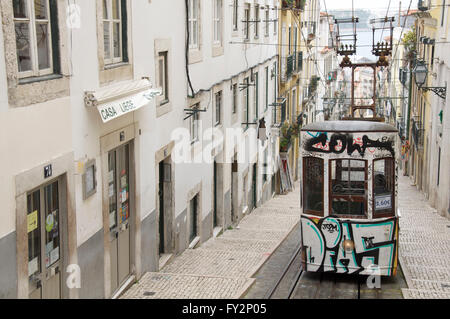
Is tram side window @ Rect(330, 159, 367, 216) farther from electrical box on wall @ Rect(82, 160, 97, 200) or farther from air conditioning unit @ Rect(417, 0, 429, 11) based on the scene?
air conditioning unit @ Rect(417, 0, 429, 11)

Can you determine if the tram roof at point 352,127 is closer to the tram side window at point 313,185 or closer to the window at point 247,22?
the tram side window at point 313,185

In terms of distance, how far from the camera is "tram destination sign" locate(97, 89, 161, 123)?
7754mm

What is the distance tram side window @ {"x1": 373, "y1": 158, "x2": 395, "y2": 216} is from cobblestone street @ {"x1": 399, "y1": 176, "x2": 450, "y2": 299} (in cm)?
132

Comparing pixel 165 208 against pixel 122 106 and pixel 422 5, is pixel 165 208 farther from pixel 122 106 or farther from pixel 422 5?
pixel 422 5

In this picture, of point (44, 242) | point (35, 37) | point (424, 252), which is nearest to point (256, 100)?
point (424, 252)

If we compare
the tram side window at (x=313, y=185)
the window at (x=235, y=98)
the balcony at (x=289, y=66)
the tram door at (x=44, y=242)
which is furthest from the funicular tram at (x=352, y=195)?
the balcony at (x=289, y=66)

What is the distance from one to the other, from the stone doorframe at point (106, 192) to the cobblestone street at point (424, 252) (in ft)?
13.9

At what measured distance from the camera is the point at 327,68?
186 feet

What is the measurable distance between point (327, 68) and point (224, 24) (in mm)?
42297

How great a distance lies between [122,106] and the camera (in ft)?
27.2

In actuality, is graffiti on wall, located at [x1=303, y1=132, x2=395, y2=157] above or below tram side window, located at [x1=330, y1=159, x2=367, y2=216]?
above

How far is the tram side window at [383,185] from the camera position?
32.1 feet

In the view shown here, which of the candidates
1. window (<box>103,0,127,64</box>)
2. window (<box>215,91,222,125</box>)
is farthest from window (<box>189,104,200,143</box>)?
window (<box>103,0,127,64</box>)
